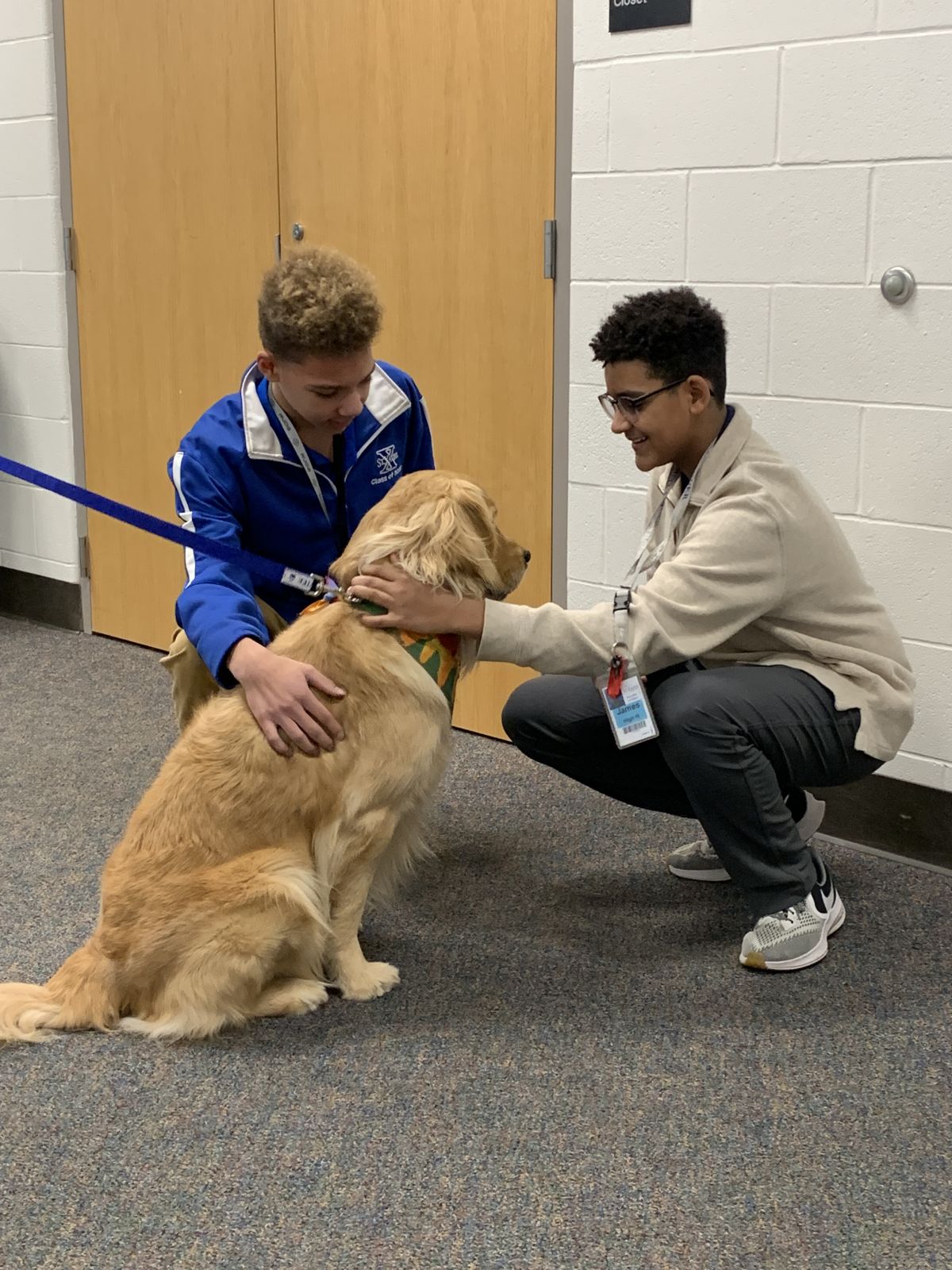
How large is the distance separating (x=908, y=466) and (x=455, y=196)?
1428mm

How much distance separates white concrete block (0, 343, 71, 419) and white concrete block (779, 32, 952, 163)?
9.38 feet

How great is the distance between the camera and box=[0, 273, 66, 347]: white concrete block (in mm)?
4543

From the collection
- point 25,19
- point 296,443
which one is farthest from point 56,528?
point 296,443

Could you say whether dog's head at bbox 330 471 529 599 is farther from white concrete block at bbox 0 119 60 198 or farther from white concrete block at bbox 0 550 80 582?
white concrete block at bbox 0 119 60 198

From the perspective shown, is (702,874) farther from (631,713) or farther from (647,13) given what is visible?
(647,13)

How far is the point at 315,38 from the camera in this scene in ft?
11.7

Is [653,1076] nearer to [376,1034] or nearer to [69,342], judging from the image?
[376,1034]

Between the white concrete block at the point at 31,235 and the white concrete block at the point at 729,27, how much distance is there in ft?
7.47

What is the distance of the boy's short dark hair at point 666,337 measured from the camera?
2.18 metres

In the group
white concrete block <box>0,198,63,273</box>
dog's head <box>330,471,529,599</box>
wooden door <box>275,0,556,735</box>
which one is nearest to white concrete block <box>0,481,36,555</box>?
white concrete block <box>0,198,63,273</box>

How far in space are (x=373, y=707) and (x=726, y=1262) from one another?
3.18 ft

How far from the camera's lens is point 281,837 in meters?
2.04

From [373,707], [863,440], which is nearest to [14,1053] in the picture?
[373,707]

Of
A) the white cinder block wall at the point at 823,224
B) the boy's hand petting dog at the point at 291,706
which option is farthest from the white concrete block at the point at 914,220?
the boy's hand petting dog at the point at 291,706
